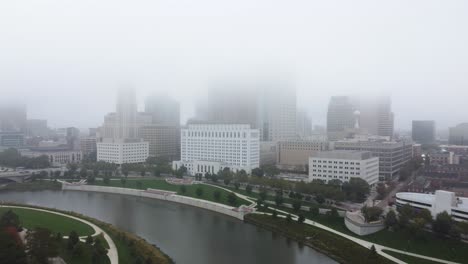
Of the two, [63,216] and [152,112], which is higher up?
[152,112]

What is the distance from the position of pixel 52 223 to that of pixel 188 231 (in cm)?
474

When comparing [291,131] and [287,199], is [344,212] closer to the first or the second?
[287,199]

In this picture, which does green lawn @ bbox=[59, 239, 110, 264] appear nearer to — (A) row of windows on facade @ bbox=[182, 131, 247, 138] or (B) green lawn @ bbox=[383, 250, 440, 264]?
(B) green lawn @ bbox=[383, 250, 440, 264]

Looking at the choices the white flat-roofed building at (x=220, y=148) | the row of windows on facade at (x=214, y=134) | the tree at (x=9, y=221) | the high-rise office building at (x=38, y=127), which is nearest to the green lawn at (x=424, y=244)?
the tree at (x=9, y=221)

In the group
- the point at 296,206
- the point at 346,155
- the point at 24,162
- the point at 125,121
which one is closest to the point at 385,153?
the point at 346,155

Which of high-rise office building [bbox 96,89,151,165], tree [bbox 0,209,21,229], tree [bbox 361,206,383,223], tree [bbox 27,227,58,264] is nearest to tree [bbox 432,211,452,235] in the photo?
tree [bbox 361,206,383,223]

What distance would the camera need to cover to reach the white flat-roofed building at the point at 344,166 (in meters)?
20.6

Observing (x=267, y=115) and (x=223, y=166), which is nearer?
(x=223, y=166)

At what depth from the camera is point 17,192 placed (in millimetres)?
22172

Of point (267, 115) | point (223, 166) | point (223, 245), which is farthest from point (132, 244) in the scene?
point (267, 115)

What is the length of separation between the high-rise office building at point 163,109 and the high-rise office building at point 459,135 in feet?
103

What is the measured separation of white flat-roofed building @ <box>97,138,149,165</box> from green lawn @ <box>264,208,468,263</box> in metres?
22.3

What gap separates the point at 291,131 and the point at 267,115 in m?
3.12

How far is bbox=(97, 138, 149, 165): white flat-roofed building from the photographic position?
104 feet
